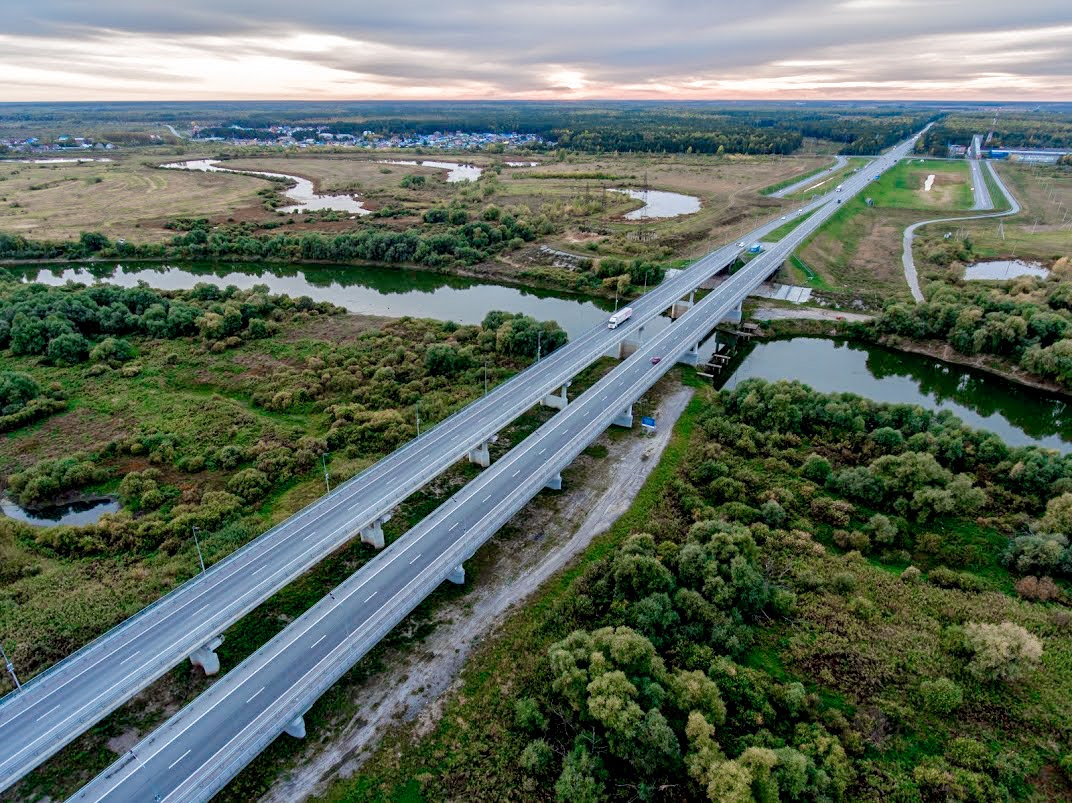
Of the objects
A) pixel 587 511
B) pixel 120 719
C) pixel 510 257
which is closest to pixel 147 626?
pixel 120 719

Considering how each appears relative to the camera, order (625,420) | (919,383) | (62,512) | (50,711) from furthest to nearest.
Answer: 1. (919,383)
2. (625,420)
3. (62,512)
4. (50,711)

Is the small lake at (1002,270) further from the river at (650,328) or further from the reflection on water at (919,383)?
the river at (650,328)

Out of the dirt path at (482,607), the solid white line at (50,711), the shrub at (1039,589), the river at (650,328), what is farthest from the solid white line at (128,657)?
the river at (650,328)

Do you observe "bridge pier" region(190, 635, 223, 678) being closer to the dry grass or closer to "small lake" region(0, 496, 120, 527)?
"small lake" region(0, 496, 120, 527)

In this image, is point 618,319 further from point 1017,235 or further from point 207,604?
point 1017,235

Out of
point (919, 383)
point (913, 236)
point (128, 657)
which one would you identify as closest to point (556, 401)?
point (128, 657)

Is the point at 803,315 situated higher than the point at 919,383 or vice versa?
the point at 803,315
